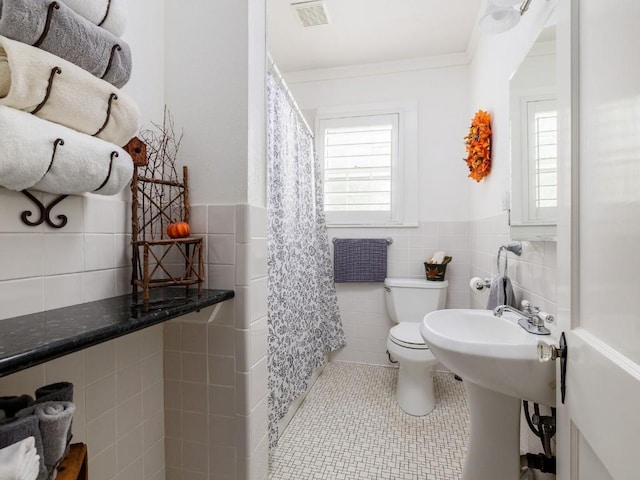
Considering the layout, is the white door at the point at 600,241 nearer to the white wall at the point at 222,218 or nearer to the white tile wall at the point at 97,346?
the white wall at the point at 222,218

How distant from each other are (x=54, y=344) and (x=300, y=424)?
158 cm

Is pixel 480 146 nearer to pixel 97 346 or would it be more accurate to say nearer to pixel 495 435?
pixel 495 435

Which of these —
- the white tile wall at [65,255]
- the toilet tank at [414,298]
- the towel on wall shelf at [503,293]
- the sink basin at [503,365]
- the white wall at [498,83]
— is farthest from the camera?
the toilet tank at [414,298]

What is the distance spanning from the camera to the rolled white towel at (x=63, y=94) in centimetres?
57

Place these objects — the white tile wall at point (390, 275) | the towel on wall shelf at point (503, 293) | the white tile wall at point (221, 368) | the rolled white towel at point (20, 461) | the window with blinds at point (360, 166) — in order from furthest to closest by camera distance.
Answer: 1. the window with blinds at point (360, 166)
2. the white tile wall at point (390, 275)
3. the towel on wall shelf at point (503, 293)
4. the white tile wall at point (221, 368)
5. the rolled white towel at point (20, 461)

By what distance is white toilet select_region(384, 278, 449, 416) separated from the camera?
6.15 ft

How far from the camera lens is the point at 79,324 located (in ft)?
2.11

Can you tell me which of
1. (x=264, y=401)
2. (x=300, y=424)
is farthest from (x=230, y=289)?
(x=300, y=424)

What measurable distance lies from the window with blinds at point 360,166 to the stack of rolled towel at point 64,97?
190cm

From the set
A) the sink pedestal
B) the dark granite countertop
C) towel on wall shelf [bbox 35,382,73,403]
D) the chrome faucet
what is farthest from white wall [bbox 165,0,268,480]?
the chrome faucet

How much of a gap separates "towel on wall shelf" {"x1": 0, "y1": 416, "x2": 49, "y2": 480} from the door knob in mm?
958

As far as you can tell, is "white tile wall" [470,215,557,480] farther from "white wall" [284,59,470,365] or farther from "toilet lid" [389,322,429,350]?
→ "toilet lid" [389,322,429,350]

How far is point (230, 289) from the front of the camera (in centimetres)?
103

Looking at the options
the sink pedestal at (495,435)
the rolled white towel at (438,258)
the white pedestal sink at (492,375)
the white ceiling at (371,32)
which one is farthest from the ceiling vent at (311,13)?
the sink pedestal at (495,435)
